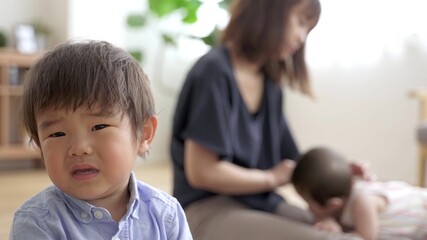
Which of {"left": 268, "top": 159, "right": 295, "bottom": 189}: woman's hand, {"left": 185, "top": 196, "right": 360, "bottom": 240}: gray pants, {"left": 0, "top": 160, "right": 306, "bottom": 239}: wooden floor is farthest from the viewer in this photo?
{"left": 0, "top": 160, "right": 306, "bottom": 239}: wooden floor

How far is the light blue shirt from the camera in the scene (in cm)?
68

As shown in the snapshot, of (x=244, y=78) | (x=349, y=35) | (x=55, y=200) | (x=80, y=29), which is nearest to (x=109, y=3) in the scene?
(x=80, y=29)

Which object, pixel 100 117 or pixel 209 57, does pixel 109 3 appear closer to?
pixel 209 57

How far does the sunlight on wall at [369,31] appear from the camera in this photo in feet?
10.6

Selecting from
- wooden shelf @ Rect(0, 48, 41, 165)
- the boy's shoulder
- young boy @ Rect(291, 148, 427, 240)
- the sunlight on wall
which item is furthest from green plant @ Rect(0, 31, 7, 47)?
the boy's shoulder

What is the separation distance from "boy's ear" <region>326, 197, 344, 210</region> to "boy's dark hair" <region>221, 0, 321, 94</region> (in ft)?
0.94

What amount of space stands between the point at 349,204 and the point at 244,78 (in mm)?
357

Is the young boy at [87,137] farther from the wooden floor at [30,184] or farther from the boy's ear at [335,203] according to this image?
the wooden floor at [30,184]

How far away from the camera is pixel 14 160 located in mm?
3809

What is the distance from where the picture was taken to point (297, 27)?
122 cm

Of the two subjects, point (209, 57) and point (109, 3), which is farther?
point (109, 3)

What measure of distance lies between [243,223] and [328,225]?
0.17 m

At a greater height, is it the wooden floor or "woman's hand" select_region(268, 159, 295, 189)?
"woman's hand" select_region(268, 159, 295, 189)

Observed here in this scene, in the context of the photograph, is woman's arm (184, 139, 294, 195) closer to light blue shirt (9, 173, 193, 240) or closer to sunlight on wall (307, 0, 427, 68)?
light blue shirt (9, 173, 193, 240)
